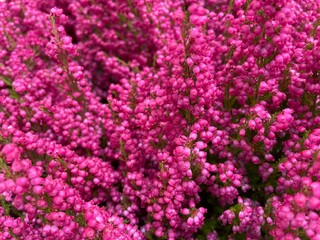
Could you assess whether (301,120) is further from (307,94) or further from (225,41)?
(225,41)

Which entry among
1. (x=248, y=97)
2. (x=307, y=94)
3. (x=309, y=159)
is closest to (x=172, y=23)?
(x=248, y=97)

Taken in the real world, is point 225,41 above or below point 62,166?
above

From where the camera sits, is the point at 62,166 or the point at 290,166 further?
the point at 62,166

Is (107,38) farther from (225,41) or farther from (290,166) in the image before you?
(290,166)

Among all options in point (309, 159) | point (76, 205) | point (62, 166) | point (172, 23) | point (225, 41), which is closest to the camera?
point (309, 159)

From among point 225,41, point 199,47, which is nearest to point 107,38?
point 225,41

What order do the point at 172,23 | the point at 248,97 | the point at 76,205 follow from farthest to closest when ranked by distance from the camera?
1. the point at 172,23
2. the point at 248,97
3. the point at 76,205

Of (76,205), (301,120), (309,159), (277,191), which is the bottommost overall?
(277,191)
